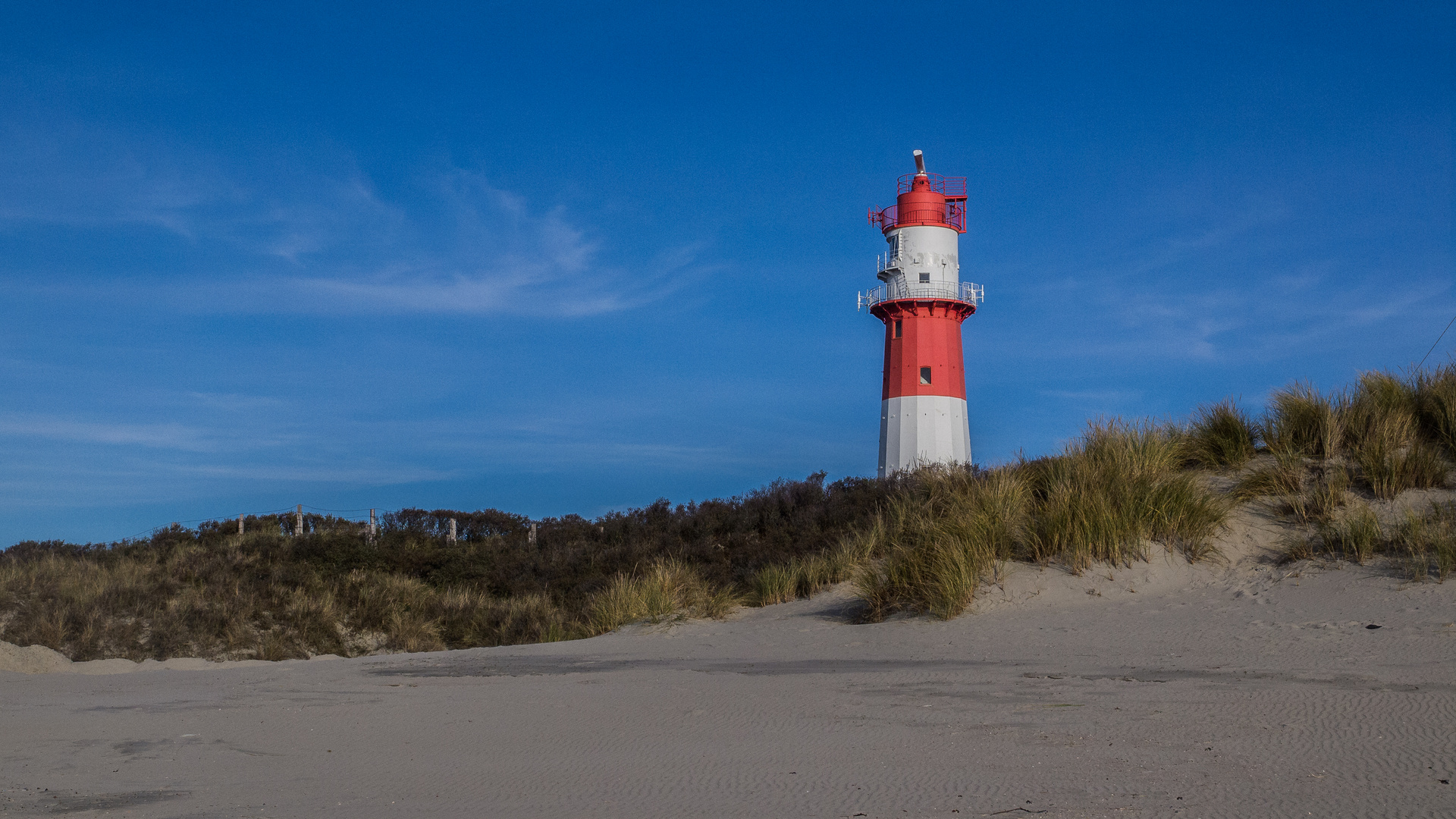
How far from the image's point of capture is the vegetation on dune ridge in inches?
320

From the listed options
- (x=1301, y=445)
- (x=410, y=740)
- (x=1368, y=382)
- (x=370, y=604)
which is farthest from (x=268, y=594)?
(x=1368, y=382)

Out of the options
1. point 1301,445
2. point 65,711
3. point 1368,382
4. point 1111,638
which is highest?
point 1368,382

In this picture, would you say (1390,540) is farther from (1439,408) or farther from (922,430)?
→ (922,430)

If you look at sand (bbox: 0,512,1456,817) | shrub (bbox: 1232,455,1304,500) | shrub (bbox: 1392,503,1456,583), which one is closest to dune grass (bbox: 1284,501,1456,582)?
shrub (bbox: 1392,503,1456,583)

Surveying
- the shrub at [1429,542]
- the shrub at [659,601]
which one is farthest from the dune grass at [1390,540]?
the shrub at [659,601]

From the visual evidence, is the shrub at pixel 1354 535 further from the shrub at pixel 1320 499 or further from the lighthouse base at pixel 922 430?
the lighthouse base at pixel 922 430

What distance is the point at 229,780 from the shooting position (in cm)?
402

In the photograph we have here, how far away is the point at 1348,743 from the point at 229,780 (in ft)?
14.7

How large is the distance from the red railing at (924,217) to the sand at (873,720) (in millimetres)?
19668

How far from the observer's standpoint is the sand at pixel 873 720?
336 centimetres

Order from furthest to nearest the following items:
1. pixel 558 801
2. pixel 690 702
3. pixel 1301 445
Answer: pixel 1301 445 < pixel 690 702 < pixel 558 801

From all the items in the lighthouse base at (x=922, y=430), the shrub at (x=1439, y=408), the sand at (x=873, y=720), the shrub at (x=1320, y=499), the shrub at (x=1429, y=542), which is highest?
the lighthouse base at (x=922, y=430)

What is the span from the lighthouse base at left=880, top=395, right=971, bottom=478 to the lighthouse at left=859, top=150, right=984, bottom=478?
2 centimetres

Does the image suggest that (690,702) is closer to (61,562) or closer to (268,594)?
(268,594)
